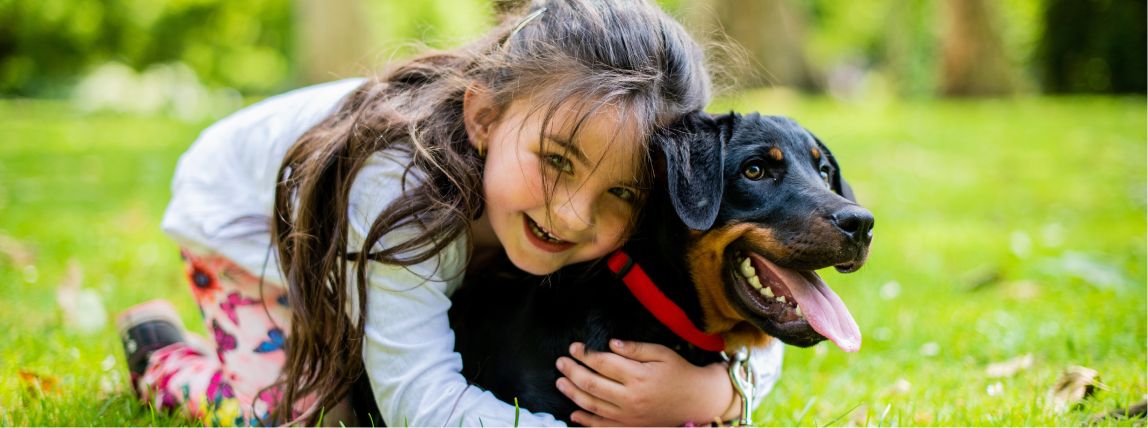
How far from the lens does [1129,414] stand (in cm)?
279

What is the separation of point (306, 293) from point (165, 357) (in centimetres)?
83

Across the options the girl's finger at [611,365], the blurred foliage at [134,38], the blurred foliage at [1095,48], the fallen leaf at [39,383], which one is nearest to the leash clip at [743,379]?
the girl's finger at [611,365]

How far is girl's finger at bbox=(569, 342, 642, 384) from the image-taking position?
8.94 feet

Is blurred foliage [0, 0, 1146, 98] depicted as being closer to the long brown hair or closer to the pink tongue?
the long brown hair

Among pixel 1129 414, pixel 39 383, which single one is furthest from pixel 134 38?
pixel 1129 414

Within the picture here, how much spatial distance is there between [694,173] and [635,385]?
637mm

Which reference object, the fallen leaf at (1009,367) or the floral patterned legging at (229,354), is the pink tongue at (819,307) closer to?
the fallen leaf at (1009,367)

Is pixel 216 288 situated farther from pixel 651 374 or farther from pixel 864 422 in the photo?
Result: pixel 864 422

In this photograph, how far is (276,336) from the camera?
335 centimetres

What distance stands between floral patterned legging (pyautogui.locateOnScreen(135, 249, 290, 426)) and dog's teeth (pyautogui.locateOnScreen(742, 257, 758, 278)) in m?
1.55

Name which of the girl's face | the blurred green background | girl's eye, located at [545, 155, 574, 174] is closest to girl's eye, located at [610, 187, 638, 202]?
the girl's face

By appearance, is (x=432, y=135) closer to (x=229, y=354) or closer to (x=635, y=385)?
(x=635, y=385)

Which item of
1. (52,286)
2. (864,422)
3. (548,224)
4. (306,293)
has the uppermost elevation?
(548,224)

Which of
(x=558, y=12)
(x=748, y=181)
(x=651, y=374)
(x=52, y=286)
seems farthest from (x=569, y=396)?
(x=52, y=286)
